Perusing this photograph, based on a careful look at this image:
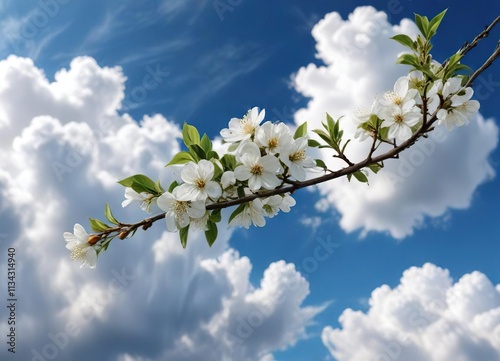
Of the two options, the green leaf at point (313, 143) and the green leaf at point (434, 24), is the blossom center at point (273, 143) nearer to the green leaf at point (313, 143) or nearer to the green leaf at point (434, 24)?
the green leaf at point (313, 143)

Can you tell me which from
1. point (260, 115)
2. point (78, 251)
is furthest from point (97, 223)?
point (260, 115)

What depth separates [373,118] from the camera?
1.82 m

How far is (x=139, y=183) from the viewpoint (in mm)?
1804

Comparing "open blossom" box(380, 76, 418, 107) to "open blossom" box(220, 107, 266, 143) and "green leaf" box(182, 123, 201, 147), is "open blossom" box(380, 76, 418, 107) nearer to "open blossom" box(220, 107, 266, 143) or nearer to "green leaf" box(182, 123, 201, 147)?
"open blossom" box(220, 107, 266, 143)

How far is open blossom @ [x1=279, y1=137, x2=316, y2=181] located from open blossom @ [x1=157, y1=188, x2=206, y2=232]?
1.10 feet

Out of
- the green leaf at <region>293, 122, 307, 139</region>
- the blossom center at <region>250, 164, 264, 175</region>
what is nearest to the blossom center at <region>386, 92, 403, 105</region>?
the green leaf at <region>293, 122, 307, 139</region>

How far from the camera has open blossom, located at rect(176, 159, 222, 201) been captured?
1.68 m

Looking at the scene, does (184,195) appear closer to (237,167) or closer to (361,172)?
(237,167)

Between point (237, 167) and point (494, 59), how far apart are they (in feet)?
3.22

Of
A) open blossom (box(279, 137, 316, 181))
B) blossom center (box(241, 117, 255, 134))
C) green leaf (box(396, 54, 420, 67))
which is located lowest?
open blossom (box(279, 137, 316, 181))

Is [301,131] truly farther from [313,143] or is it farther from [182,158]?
[182,158]

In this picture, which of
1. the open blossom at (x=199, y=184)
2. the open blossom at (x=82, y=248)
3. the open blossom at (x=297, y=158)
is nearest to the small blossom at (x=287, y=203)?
the open blossom at (x=297, y=158)

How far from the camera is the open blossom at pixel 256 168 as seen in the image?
1.68 meters

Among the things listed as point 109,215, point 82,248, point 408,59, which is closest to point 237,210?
point 109,215
